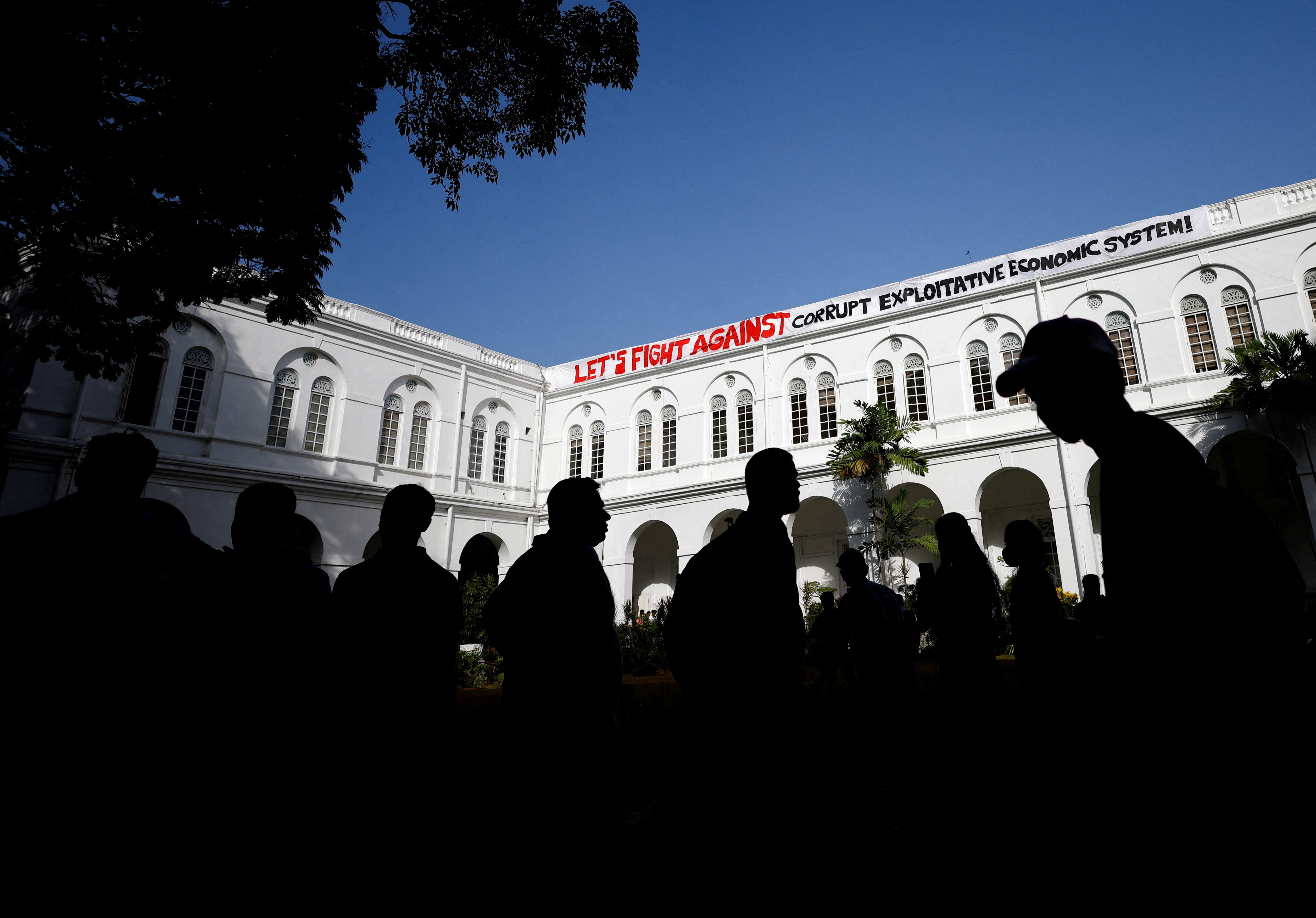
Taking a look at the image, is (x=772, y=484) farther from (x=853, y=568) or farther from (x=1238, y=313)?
(x=1238, y=313)

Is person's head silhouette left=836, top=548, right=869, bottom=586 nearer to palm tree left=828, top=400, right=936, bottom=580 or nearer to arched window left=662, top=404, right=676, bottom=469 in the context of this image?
palm tree left=828, top=400, right=936, bottom=580

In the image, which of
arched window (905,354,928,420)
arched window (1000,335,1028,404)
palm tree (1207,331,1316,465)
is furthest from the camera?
arched window (905,354,928,420)

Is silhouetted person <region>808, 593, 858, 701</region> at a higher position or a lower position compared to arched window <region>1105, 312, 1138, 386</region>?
lower

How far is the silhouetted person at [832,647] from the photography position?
5.77 meters

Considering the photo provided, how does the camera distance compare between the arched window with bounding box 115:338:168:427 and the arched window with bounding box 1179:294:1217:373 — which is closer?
the arched window with bounding box 1179:294:1217:373

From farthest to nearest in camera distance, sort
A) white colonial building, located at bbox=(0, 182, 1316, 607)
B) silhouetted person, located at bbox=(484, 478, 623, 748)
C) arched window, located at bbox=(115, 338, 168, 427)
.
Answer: arched window, located at bbox=(115, 338, 168, 427) < white colonial building, located at bbox=(0, 182, 1316, 607) < silhouetted person, located at bbox=(484, 478, 623, 748)

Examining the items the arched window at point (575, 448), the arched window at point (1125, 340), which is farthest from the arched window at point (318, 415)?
the arched window at point (1125, 340)

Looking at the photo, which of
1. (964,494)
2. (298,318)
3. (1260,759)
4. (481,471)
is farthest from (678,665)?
(481,471)

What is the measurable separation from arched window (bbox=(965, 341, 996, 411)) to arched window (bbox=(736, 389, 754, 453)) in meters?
6.80

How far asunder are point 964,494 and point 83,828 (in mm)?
20176

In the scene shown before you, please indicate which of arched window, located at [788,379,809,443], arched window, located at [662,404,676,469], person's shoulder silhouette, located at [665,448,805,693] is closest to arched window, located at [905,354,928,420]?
arched window, located at [788,379,809,443]

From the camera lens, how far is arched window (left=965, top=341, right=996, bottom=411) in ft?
65.2

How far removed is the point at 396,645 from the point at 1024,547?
11.6 ft

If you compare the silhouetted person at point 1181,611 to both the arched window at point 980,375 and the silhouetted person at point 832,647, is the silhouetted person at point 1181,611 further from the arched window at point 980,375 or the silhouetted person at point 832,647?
the arched window at point 980,375
